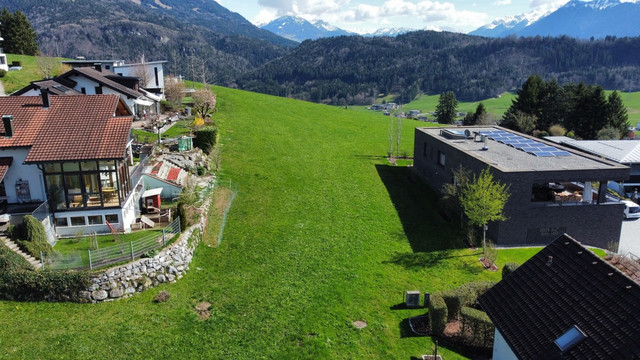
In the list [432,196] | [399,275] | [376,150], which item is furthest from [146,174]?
[376,150]

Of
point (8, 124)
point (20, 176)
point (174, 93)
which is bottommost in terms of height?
point (20, 176)

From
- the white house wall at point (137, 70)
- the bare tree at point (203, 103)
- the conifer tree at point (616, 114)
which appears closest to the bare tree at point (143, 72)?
the white house wall at point (137, 70)

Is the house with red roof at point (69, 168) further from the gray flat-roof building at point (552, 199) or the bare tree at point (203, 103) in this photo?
the bare tree at point (203, 103)

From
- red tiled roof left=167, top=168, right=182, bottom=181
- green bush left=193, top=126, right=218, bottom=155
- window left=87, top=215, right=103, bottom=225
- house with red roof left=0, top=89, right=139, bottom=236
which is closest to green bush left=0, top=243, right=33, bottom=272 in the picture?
house with red roof left=0, top=89, right=139, bottom=236

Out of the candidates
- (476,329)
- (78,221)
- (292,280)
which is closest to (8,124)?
(78,221)

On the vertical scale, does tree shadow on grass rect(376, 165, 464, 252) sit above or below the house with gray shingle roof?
below

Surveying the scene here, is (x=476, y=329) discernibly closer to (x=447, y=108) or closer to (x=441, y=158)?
(x=441, y=158)

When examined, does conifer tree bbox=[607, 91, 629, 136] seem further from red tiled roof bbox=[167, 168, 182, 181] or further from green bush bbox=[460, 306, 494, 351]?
red tiled roof bbox=[167, 168, 182, 181]

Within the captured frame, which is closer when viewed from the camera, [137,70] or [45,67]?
[45,67]
